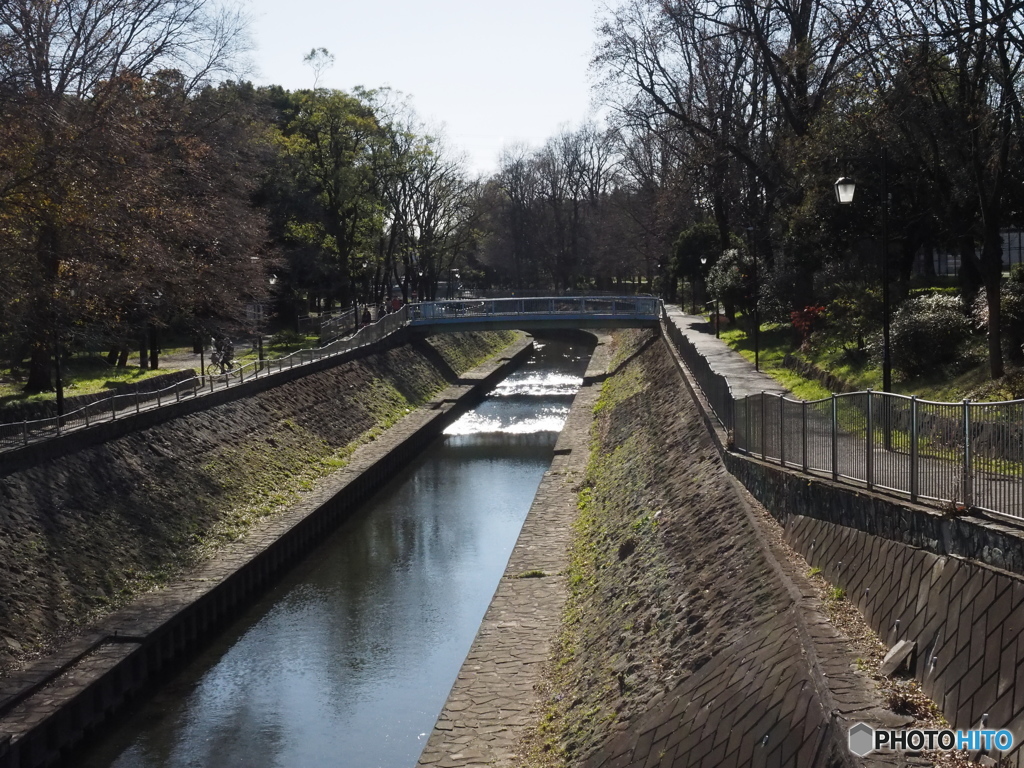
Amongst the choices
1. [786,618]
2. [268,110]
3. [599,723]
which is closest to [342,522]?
[599,723]

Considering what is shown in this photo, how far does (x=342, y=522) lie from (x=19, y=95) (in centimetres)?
1337

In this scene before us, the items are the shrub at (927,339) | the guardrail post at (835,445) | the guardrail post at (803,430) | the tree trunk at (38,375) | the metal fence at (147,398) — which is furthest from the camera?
the tree trunk at (38,375)

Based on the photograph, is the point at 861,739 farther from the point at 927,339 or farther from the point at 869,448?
the point at 927,339

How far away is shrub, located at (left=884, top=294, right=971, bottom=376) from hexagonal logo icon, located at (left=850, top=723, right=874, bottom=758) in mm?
14936

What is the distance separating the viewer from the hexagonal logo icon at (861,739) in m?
7.27

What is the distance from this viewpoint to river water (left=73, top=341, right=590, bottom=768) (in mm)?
15500

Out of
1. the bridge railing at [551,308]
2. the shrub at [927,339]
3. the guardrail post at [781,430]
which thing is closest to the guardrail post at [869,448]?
the guardrail post at [781,430]

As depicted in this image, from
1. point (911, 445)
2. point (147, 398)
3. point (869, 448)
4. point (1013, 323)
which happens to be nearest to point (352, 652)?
point (147, 398)

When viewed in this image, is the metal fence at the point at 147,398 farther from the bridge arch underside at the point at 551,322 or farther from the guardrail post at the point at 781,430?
the guardrail post at the point at 781,430

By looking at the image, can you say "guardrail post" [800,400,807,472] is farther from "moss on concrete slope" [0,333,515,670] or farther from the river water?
"moss on concrete slope" [0,333,515,670]

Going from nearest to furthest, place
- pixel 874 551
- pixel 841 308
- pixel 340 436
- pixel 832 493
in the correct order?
pixel 874 551 < pixel 832 493 < pixel 841 308 < pixel 340 436

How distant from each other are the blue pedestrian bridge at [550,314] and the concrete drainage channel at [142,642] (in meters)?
20.5

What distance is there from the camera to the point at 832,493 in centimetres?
1201

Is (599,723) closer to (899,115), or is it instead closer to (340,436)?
(899,115)
